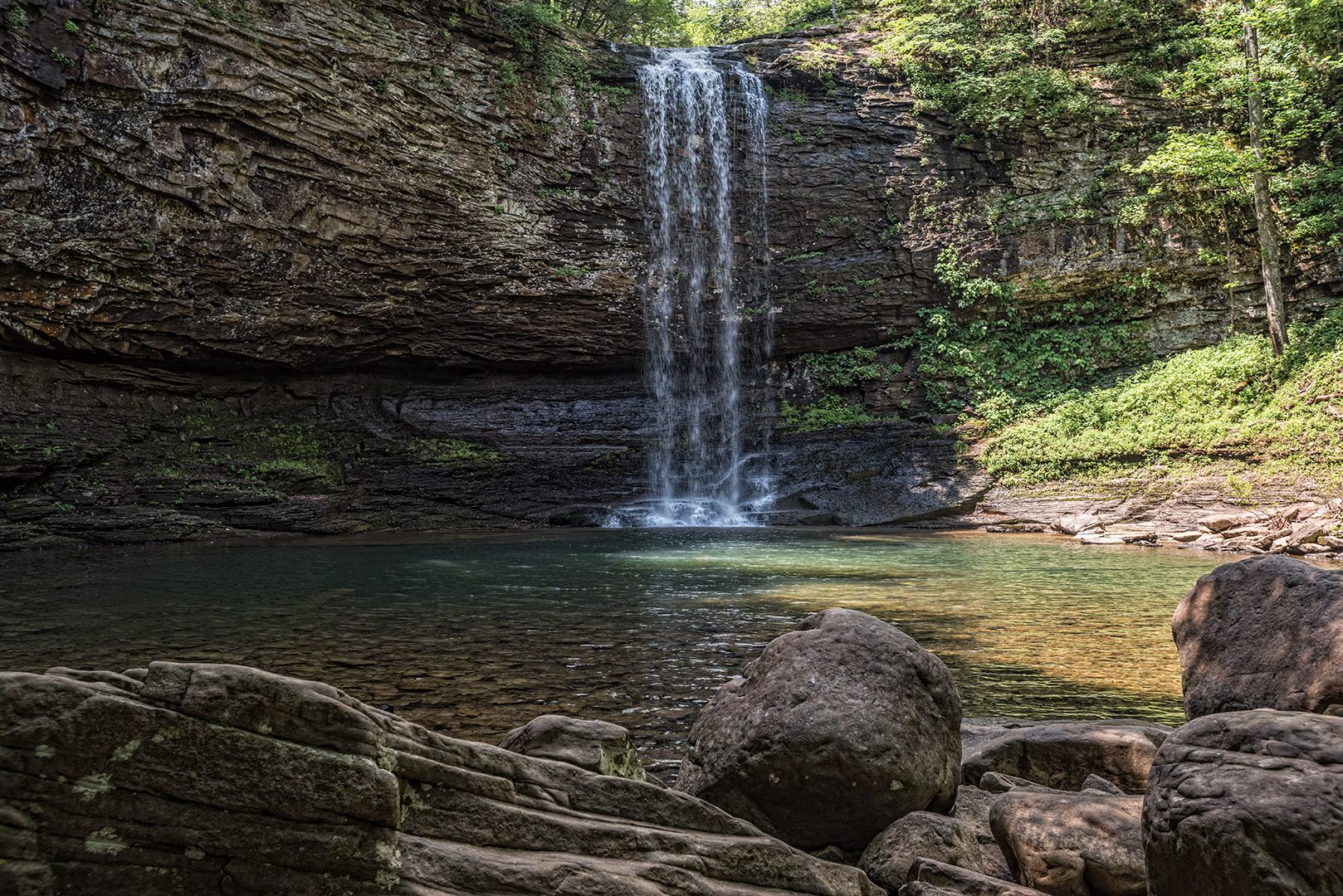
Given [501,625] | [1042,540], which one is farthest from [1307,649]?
[1042,540]

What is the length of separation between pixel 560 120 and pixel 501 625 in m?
16.2

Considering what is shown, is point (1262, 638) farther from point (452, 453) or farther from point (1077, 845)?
point (452, 453)

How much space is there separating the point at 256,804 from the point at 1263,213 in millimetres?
21731

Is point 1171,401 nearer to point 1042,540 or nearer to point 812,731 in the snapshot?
point 1042,540

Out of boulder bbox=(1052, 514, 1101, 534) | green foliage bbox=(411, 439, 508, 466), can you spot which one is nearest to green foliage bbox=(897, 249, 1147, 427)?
boulder bbox=(1052, 514, 1101, 534)

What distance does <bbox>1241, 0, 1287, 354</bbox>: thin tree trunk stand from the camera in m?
16.1

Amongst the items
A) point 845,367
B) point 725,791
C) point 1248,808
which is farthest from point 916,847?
point 845,367

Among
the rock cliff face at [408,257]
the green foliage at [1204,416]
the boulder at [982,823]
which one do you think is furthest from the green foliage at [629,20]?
the boulder at [982,823]

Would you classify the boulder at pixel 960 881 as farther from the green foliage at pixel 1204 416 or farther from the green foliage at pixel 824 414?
the green foliage at pixel 824 414

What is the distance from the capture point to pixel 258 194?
15.9 meters

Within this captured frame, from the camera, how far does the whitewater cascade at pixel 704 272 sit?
20.3 metres

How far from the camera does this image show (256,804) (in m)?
1.59

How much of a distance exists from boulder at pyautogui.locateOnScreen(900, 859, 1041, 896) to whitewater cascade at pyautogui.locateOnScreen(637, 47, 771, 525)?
56.4 feet

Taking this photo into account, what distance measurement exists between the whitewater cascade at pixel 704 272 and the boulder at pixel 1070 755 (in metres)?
16.1
